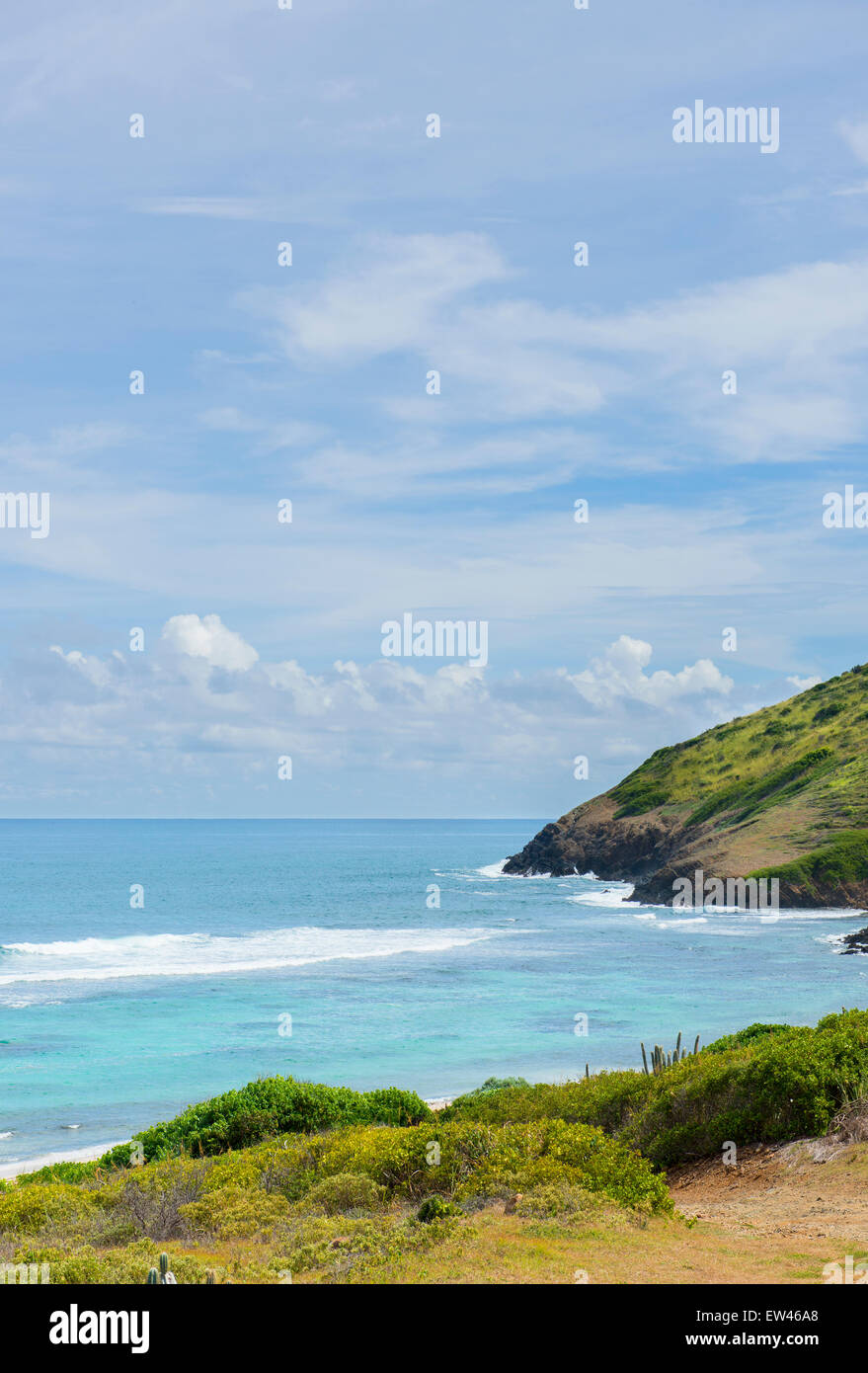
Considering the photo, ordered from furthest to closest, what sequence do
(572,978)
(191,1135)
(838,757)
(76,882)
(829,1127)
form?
(76,882)
(838,757)
(572,978)
(191,1135)
(829,1127)

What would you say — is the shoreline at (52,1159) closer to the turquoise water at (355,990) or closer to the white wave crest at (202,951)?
the turquoise water at (355,990)

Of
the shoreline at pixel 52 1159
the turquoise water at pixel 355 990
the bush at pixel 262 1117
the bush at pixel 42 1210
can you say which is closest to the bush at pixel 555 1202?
the bush at pixel 42 1210

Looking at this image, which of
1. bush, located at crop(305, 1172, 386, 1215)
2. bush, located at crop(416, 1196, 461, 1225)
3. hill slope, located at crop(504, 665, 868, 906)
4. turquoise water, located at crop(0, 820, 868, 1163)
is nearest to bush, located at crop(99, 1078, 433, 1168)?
bush, located at crop(305, 1172, 386, 1215)

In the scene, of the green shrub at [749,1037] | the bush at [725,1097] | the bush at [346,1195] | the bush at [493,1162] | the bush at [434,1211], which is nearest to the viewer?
the bush at [434,1211]
